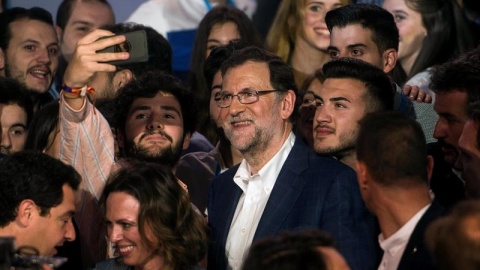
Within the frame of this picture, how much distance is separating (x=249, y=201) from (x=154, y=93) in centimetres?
115

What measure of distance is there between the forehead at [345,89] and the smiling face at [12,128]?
1.75 meters

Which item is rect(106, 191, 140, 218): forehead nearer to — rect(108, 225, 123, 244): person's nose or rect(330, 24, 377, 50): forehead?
rect(108, 225, 123, 244): person's nose

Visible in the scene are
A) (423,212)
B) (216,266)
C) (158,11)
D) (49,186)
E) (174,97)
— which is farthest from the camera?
(158,11)

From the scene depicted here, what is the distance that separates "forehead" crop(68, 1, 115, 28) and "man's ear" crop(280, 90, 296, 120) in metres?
2.67

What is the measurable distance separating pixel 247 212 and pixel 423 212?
1036 millimetres

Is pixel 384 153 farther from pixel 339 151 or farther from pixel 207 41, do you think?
pixel 207 41

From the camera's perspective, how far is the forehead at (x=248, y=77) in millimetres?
4828

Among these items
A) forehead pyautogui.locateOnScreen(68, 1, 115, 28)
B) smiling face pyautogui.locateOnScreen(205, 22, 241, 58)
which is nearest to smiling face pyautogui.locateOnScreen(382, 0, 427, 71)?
smiling face pyautogui.locateOnScreen(205, 22, 241, 58)

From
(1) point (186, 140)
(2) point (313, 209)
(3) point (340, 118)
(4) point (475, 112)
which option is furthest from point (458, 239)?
(1) point (186, 140)

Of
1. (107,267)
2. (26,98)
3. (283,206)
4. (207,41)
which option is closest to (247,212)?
(283,206)

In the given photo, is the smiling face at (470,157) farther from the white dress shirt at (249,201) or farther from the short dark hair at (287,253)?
the short dark hair at (287,253)

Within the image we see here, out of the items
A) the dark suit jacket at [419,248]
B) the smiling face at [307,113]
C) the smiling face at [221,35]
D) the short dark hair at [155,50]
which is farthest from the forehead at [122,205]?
the smiling face at [221,35]

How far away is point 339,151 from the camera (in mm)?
4766

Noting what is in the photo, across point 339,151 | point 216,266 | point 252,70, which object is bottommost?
point 216,266
